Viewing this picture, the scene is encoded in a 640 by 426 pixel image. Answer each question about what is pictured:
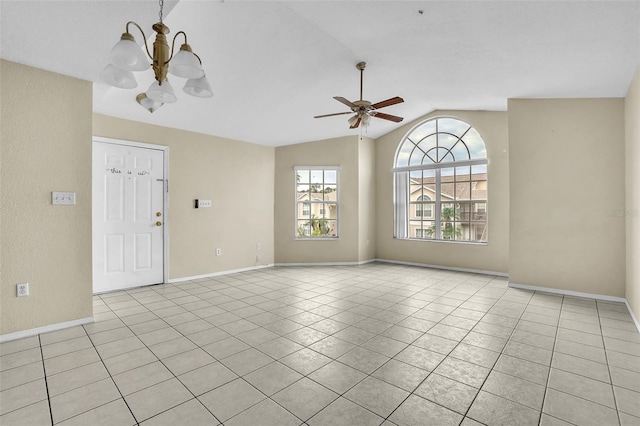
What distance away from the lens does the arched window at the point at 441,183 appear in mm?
5773

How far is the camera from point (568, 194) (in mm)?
4129

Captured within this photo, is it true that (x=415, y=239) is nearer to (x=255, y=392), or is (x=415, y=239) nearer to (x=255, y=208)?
(x=255, y=208)

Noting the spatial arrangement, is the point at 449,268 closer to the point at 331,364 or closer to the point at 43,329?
the point at 331,364

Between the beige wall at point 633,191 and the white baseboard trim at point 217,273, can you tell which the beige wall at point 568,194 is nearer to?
the beige wall at point 633,191

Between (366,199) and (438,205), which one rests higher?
(366,199)

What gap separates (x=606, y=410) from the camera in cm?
178

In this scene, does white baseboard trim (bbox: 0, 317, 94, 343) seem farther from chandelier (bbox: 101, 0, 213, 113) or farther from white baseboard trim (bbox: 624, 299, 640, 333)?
white baseboard trim (bbox: 624, 299, 640, 333)

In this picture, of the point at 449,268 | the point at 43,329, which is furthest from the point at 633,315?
the point at 43,329

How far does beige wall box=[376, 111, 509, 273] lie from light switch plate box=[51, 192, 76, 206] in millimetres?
5476

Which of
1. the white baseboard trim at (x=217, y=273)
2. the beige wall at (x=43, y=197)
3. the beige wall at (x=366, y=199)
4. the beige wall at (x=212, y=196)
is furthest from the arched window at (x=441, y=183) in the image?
the beige wall at (x=43, y=197)

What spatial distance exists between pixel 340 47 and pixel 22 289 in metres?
3.86

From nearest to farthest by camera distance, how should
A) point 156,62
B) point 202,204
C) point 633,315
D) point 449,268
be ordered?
point 156,62 < point 633,315 < point 202,204 < point 449,268

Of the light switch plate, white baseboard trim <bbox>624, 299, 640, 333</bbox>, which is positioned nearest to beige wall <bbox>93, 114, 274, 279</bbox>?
the light switch plate

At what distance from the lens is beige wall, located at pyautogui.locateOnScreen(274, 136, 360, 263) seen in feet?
21.1
